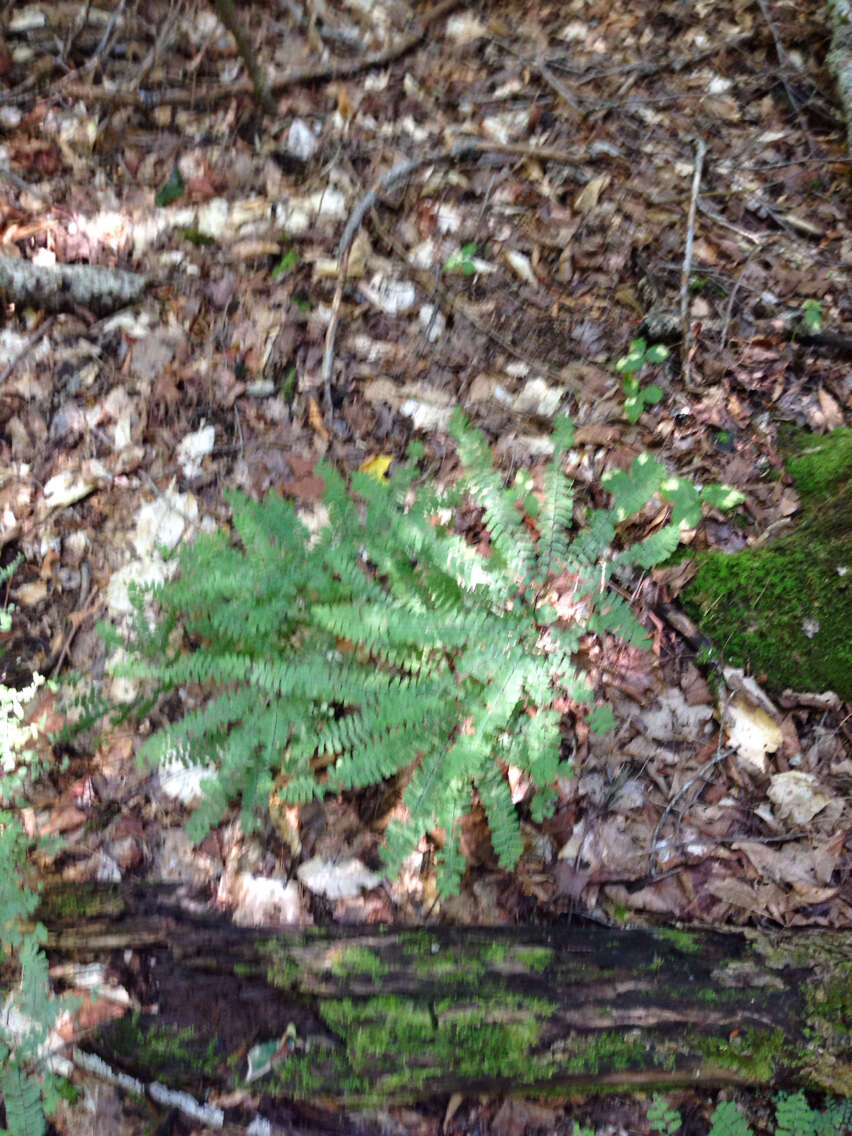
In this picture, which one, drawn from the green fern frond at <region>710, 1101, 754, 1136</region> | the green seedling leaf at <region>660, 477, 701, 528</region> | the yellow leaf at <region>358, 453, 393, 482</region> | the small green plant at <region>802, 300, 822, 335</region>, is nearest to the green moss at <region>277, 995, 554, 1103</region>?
the green fern frond at <region>710, 1101, 754, 1136</region>

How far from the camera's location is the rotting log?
1.89m

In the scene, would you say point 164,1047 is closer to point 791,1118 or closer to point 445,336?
→ point 791,1118

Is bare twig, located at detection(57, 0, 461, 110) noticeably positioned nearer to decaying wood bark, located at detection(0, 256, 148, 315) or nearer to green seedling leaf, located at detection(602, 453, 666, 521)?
decaying wood bark, located at detection(0, 256, 148, 315)

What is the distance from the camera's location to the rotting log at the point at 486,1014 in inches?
74.6

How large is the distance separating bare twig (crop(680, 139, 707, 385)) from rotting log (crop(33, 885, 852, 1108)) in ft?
7.19

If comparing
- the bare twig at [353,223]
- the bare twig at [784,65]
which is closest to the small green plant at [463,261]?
the bare twig at [353,223]

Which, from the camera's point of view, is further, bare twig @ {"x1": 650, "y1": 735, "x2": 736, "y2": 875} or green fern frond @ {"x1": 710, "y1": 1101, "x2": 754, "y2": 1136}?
bare twig @ {"x1": 650, "y1": 735, "x2": 736, "y2": 875}

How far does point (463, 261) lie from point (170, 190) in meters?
1.55

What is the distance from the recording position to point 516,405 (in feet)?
10.5

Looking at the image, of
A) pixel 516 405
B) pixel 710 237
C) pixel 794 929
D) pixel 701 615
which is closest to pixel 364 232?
pixel 516 405

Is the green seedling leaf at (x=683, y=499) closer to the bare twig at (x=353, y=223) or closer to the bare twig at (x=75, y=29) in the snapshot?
the bare twig at (x=353, y=223)

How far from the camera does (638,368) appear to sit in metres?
3.17

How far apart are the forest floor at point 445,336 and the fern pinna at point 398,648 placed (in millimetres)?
312

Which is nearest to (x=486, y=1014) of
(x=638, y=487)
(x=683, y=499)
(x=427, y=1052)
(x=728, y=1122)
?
(x=427, y=1052)
